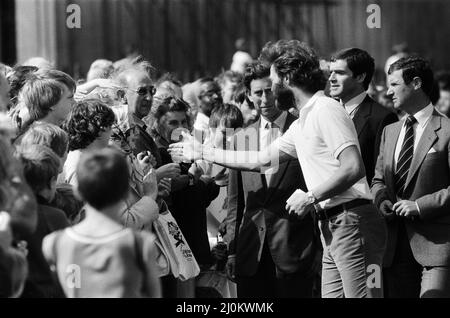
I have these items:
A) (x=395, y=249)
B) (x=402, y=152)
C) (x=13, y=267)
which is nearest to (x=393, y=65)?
(x=402, y=152)

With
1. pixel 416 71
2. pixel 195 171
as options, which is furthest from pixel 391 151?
pixel 195 171

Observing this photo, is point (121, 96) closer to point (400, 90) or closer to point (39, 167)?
point (400, 90)

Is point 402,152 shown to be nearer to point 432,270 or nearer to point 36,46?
point 432,270

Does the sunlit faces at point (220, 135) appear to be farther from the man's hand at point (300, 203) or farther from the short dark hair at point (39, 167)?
the short dark hair at point (39, 167)

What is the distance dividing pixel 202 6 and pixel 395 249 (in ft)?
30.9

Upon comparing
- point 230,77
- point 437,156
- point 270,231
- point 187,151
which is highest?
point 230,77

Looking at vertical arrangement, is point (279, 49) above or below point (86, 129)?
above

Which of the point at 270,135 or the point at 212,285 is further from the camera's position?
the point at 212,285

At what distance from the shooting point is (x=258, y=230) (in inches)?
269

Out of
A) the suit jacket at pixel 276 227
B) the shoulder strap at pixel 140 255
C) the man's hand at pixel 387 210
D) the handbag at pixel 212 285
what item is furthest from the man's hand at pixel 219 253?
the shoulder strap at pixel 140 255

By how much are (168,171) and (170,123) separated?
944 mm

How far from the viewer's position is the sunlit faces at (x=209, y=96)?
30.5 feet

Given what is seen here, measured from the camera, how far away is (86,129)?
19.7ft

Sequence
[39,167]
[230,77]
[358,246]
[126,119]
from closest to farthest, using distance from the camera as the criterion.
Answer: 1. [39,167]
2. [358,246]
3. [126,119]
4. [230,77]
